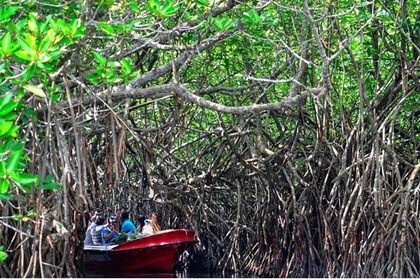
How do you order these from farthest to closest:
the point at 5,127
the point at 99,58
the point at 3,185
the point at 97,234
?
the point at 97,234
the point at 99,58
the point at 3,185
the point at 5,127

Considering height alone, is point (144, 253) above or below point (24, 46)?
below

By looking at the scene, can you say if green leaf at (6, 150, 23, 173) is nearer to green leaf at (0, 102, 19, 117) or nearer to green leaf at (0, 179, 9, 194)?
green leaf at (0, 179, 9, 194)

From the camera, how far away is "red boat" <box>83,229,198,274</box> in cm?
1045

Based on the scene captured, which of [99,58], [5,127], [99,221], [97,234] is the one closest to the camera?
[5,127]

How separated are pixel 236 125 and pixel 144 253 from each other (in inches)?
103

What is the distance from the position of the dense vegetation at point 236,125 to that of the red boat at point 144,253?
0.43 metres

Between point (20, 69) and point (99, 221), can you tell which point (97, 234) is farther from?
point (20, 69)

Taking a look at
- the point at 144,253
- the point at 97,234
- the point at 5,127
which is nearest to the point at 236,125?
the point at 144,253

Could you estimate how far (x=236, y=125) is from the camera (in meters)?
9.05

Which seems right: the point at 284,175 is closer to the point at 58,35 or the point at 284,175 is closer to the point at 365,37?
the point at 365,37

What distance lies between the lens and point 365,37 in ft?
27.3

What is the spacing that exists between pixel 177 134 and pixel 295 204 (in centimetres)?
151

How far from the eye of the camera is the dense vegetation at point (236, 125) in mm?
5262

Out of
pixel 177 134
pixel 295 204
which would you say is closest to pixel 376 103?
pixel 295 204
